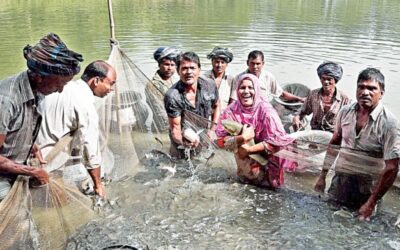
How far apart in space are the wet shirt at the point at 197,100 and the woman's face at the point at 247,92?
2.85 feet

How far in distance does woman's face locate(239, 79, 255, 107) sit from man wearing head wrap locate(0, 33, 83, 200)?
5.40 ft

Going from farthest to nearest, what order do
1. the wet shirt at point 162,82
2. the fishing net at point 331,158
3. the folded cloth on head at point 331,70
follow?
the wet shirt at point 162,82 → the folded cloth on head at point 331,70 → the fishing net at point 331,158

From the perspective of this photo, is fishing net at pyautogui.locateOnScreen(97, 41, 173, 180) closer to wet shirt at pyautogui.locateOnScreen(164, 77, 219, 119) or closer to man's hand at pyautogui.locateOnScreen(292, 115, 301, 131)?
wet shirt at pyautogui.locateOnScreen(164, 77, 219, 119)

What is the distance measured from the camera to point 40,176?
2.72 meters

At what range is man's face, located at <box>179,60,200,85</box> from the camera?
4363 mm

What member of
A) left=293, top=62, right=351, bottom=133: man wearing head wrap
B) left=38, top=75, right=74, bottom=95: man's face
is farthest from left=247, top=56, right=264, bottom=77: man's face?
left=38, top=75, right=74, bottom=95: man's face

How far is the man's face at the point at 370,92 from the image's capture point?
10.4ft

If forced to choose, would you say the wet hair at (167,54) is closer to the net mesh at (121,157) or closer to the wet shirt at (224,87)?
the wet shirt at (224,87)

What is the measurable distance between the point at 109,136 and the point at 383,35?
12.8 metres

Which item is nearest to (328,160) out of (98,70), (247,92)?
(247,92)

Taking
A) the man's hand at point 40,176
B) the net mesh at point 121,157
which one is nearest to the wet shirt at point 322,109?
the net mesh at point 121,157

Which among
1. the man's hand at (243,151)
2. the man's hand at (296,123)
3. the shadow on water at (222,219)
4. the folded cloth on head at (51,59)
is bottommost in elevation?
the shadow on water at (222,219)

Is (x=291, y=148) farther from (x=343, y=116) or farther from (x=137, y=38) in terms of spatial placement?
(x=137, y=38)

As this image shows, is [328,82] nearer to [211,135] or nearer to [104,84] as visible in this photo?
[211,135]
